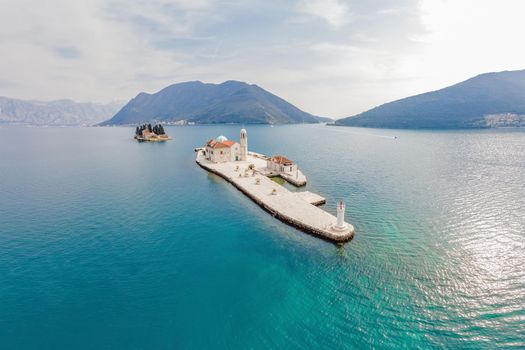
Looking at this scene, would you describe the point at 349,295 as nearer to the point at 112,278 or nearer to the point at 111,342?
the point at 111,342

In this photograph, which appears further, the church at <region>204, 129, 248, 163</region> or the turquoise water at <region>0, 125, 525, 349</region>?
the church at <region>204, 129, 248, 163</region>

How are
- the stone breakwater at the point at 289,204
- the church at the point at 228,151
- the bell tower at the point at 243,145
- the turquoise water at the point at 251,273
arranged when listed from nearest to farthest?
the turquoise water at the point at 251,273
the stone breakwater at the point at 289,204
the church at the point at 228,151
the bell tower at the point at 243,145

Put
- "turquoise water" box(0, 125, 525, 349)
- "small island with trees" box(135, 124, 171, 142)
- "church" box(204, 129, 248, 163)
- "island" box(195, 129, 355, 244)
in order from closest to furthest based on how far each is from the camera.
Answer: "turquoise water" box(0, 125, 525, 349)
"island" box(195, 129, 355, 244)
"church" box(204, 129, 248, 163)
"small island with trees" box(135, 124, 171, 142)

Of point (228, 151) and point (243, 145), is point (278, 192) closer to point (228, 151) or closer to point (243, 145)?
point (243, 145)

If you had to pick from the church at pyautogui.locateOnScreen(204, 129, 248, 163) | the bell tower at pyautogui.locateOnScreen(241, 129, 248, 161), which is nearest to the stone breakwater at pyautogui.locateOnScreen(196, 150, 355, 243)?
the church at pyautogui.locateOnScreen(204, 129, 248, 163)

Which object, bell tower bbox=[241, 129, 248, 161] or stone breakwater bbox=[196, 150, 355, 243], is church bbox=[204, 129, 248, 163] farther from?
stone breakwater bbox=[196, 150, 355, 243]

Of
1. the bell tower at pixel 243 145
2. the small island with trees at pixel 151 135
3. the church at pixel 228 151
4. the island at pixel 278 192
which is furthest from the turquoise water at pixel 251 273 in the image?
the small island with trees at pixel 151 135

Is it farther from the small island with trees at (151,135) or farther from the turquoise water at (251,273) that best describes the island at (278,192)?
the small island with trees at (151,135)

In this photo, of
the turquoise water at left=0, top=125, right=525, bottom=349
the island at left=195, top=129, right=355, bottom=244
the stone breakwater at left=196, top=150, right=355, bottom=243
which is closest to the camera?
the turquoise water at left=0, top=125, right=525, bottom=349

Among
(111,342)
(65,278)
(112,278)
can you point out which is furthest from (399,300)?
(65,278)
